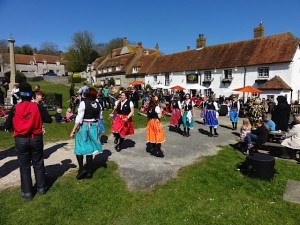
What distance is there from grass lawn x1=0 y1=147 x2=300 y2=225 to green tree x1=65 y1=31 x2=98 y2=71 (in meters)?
64.2

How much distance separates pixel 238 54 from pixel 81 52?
48.9m

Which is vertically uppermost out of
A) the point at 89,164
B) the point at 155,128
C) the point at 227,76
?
the point at 227,76

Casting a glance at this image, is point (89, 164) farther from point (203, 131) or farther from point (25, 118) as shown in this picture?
point (203, 131)

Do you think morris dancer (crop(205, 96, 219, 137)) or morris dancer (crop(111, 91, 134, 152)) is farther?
morris dancer (crop(205, 96, 219, 137))

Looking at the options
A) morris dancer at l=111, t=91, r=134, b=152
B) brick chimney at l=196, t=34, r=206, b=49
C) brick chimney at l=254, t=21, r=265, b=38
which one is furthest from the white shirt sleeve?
brick chimney at l=196, t=34, r=206, b=49

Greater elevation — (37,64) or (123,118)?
(37,64)

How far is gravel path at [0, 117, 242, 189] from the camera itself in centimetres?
593

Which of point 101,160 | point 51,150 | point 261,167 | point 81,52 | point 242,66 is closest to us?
point 261,167

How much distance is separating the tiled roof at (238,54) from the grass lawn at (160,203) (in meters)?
21.1

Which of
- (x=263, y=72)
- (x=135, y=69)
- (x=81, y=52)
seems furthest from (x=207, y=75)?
(x=81, y=52)

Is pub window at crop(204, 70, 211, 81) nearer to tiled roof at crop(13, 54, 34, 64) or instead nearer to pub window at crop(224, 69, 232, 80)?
pub window at crop(224, 69, 232, 80)

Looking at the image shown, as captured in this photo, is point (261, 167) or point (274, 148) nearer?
point (261, 167)

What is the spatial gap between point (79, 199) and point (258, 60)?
24915 millimetres

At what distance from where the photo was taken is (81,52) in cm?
6581
